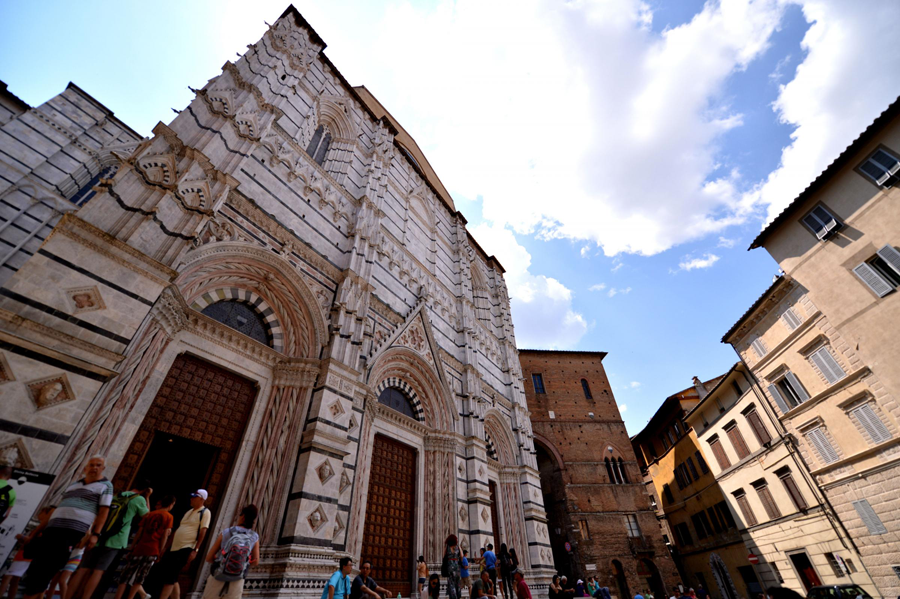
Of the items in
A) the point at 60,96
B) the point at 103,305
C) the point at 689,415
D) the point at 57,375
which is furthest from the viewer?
the point at 689,415

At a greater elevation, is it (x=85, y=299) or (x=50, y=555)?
(x=85, y=299)

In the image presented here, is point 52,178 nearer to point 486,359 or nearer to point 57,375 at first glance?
point 57,375

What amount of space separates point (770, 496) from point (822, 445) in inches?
165

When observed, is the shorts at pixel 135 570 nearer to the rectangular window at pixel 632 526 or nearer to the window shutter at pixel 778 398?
the window shutter at pixel 778 398

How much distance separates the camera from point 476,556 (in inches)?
426

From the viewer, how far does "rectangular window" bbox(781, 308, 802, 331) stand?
1394cm

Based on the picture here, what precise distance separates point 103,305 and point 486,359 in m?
13.8

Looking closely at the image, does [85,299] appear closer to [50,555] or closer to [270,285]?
[50,555]

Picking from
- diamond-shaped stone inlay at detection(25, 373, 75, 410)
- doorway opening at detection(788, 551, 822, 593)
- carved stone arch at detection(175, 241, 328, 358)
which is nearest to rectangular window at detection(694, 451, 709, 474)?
doorway opening at detection(788, 551, 822, 593)

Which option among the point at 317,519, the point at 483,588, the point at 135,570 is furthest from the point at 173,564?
the point at 483,588

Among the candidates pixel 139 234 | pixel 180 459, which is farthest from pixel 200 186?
pixel 180 459

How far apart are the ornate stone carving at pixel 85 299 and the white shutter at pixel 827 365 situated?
1866 centimetres

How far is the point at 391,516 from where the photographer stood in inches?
385

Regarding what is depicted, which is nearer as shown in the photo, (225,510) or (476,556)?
(225,510)
